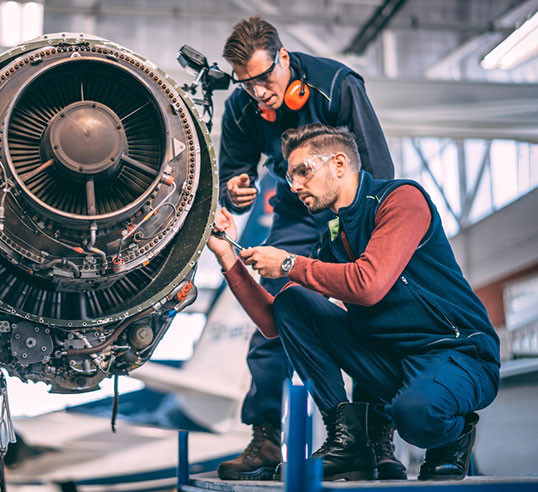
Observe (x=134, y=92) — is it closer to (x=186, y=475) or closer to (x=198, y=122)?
(x=198, y=122)

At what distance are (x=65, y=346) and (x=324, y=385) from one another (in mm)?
865

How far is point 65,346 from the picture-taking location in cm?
208

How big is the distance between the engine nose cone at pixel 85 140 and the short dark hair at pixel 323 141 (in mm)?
626

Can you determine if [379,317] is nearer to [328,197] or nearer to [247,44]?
[328,197]

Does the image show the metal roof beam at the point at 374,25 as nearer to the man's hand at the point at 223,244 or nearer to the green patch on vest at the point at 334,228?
the man's hand at the point at 223,244

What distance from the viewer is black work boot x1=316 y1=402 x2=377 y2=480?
1968 mm

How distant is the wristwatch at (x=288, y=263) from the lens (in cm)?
203

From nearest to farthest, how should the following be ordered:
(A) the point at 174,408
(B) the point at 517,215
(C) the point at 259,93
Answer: (C) the point at 259,93 < (A) the point at 174,408 < (B) the point at 517,215

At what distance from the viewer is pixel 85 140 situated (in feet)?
6.20

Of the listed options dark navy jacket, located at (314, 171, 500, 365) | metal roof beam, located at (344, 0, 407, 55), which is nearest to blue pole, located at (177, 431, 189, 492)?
dark navy jacket, located at (314, 171, 500, 365)

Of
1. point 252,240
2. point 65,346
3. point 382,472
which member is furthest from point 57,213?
point 252,240

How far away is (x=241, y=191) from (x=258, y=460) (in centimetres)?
105

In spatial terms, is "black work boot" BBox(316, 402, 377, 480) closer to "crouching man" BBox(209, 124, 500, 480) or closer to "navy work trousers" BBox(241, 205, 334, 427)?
"crouching man" BBox(209, 124, 500, 480)

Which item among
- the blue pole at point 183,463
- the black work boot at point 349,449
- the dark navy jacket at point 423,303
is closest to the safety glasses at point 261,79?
the dark navy jacket at point 423,303
